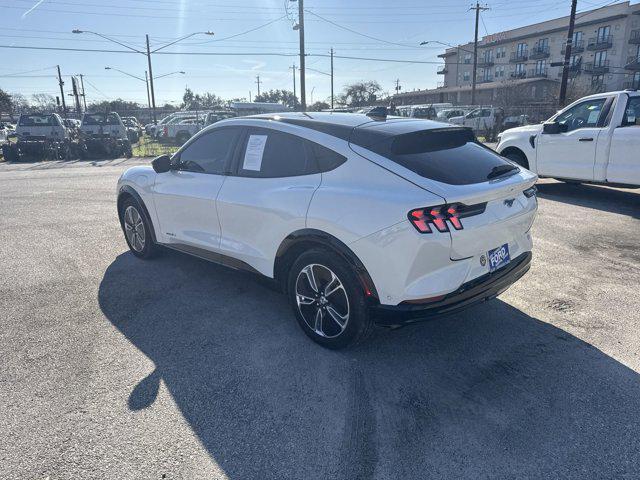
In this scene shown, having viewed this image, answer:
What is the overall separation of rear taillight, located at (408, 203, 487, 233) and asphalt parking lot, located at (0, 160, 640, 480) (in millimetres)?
1058

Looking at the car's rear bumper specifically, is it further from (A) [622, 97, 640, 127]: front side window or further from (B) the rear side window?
(A) [622, 97, 640, 127]: front side window

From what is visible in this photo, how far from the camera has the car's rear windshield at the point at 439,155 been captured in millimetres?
3117

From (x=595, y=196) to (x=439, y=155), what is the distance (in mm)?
7109

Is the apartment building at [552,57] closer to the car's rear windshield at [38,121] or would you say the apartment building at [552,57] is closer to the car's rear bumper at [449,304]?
the car's rear windshield at [38,121]

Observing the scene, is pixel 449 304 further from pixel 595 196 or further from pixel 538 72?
pixel 538 72

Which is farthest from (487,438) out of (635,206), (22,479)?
(635,206)

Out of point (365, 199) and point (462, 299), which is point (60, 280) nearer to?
point (365, 199)

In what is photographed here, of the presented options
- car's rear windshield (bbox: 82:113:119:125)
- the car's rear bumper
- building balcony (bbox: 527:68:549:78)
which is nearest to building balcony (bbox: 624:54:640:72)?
building balcony (bbox: 527:68:549:78)

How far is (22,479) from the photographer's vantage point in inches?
89.0

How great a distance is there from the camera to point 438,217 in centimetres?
283

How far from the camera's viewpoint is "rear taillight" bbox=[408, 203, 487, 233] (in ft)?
9.16

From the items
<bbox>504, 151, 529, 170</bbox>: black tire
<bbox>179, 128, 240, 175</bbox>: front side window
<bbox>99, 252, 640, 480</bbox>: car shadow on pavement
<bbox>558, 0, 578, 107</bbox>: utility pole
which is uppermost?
<bbox>558, 0, 578, 107</bbox>: utility pole

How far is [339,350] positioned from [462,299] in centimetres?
100

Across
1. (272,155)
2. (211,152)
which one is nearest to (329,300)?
(272,155)
